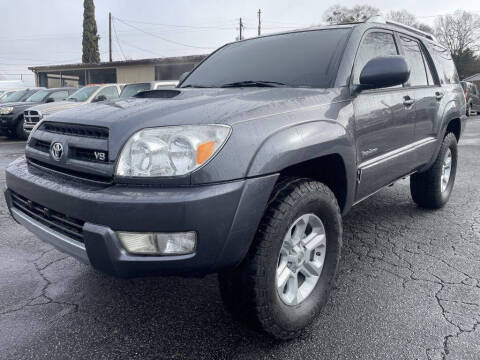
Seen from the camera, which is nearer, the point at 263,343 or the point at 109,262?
the point at 109,262

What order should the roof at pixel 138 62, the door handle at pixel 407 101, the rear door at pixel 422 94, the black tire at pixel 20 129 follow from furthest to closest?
the roof at pixel 138 62 < the black tire at pixel 20 129 < the rear door at pixel 422 94 < the door handle at pixel 407 101

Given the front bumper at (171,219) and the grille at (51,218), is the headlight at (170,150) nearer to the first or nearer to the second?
the front bumper at (171,219)

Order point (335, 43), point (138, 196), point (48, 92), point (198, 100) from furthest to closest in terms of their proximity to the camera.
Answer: point (48, 92) → point (335, 43) → point (198, 100) → point (138, 196)

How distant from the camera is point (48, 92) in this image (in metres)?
12.8

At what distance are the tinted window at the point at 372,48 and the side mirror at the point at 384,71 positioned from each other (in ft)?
0.48

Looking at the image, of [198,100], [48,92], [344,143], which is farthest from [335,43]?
[48,92]

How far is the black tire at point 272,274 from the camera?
1.82 m

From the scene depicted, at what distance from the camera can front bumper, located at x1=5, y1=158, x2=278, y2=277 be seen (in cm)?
162

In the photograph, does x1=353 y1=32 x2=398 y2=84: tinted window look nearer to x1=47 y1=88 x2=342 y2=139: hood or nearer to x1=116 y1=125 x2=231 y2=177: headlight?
x1=47 y1=88 x2=342 y2=139: hood

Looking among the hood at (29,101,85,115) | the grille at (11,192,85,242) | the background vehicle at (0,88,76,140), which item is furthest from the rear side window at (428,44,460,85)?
the background vehicle at (0,88,76,140)

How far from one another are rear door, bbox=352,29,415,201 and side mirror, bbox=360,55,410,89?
13 centimetres

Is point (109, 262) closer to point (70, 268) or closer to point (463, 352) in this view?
point (70, 268)

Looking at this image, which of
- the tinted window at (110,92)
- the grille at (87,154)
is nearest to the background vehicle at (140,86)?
the tinted window at (110,92)

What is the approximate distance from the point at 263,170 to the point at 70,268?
1874 millimetres
